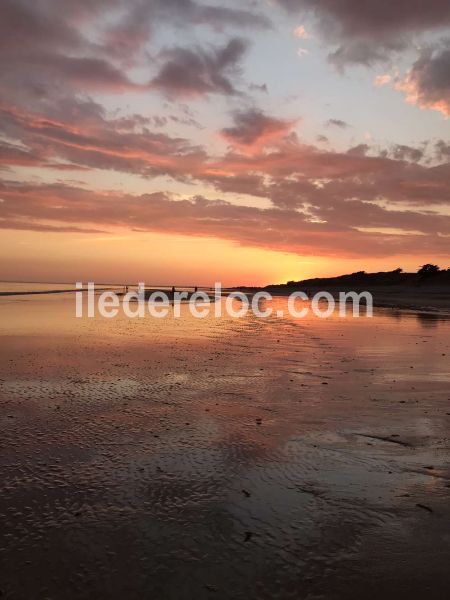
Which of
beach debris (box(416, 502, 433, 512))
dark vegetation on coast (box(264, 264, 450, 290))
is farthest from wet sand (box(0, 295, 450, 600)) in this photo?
dark vegetation on coast (box(264, 264, 450, 290))

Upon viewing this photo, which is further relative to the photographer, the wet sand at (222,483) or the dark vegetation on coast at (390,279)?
the dark vegetation on coast at (390,279)

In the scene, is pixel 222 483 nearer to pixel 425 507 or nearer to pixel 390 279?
pixel 425 507

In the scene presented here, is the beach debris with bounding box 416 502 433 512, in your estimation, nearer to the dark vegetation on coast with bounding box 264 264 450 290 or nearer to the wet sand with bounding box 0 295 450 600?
the wet sand with bounding box 0 295 450 600

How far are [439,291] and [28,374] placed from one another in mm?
68155

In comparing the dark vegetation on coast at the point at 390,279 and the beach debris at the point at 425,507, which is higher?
the dark vegetation on coast at the point at 390,279

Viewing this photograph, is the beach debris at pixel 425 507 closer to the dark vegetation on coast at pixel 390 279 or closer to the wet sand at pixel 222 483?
the wet sand at pixel 222 483

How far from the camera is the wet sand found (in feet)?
11.8

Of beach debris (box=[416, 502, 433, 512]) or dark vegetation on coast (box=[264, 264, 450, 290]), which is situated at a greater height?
dark vegetation on coast (box=[264, 264, 450, 290])

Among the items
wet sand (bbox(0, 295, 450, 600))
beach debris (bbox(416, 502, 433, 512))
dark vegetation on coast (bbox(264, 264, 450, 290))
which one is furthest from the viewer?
dark vegetation on coast (bbox(264, 264, 450, 290))

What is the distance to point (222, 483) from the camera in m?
5.23

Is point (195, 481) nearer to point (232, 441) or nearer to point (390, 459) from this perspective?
point (232, 441)

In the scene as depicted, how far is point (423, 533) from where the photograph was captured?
4211mm

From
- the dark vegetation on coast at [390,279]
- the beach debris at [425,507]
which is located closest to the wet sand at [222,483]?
the beach debris at [425,507]

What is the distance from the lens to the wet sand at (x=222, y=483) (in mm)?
3582
